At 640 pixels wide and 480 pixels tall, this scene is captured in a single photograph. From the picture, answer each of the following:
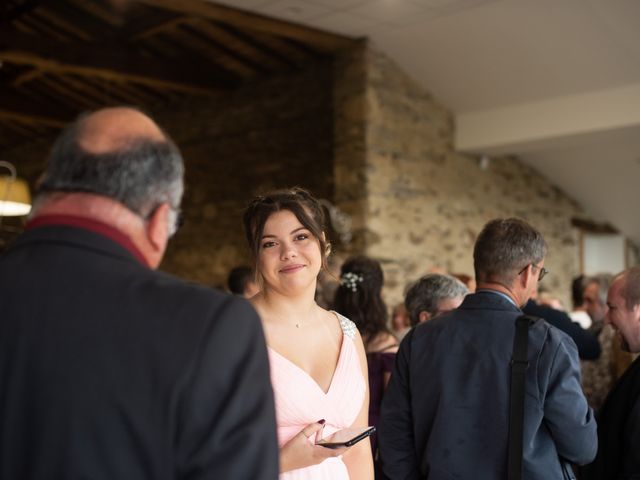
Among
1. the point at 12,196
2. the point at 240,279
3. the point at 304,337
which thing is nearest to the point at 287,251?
the point at 304,337

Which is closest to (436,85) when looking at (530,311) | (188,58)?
(188,58)

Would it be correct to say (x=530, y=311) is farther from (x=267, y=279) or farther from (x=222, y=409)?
(x=222, y=409)

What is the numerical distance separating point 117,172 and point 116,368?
0.27 metres

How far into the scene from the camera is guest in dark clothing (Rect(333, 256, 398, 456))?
3.12 m

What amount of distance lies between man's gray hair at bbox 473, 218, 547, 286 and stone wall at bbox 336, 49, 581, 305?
5.65 metres

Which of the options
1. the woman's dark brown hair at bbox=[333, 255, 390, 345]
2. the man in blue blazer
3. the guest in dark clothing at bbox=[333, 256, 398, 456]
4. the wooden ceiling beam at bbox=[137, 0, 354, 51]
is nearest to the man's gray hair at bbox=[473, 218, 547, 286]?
the man in blue blazer

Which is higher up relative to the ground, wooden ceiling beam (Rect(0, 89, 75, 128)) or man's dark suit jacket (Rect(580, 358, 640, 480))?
wooden ceiling beam (Rect(0, 89, 75, 128))

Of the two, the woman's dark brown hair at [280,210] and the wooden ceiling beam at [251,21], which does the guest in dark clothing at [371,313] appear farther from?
the wooden ceiling beam at [251,21]

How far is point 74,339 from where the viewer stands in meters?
1.07

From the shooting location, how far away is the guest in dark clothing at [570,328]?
3494 millimetres

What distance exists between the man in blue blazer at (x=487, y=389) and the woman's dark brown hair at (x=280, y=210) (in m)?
0.47

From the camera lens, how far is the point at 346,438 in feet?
6.33

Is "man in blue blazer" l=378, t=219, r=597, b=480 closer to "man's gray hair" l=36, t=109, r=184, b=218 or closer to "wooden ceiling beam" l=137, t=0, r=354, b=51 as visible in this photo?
"man's gray hair" l=36, t=109, r=184, b=218

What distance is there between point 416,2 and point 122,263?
20.6 feet
